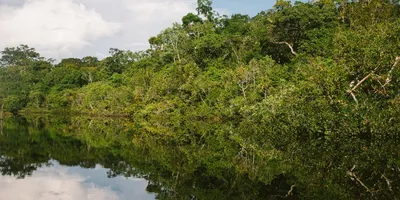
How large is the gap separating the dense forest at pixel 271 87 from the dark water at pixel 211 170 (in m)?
0.13

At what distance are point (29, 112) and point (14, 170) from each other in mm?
56741

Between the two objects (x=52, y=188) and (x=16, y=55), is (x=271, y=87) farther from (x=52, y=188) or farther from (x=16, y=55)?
(x=16, y=55)

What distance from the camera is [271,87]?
30578 mm

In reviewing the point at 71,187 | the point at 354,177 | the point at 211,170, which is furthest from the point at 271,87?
the point at 71,187

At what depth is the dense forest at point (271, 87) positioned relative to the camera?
15672 mm

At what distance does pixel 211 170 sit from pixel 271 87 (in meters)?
19.6

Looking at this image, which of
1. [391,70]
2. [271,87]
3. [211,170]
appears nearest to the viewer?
[211,170]

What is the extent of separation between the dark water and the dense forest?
0.13 m

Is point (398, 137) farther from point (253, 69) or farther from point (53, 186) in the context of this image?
point (253, 69)

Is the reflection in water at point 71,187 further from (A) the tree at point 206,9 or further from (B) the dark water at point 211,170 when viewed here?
(A) the tree at point 206,9

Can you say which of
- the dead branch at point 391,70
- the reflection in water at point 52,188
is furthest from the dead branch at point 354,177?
the dead branch at point 391,70

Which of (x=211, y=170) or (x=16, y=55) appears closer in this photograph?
(x=211, y=170)

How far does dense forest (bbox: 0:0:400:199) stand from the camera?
15.7 m

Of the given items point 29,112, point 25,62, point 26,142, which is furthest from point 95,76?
point 26,142
